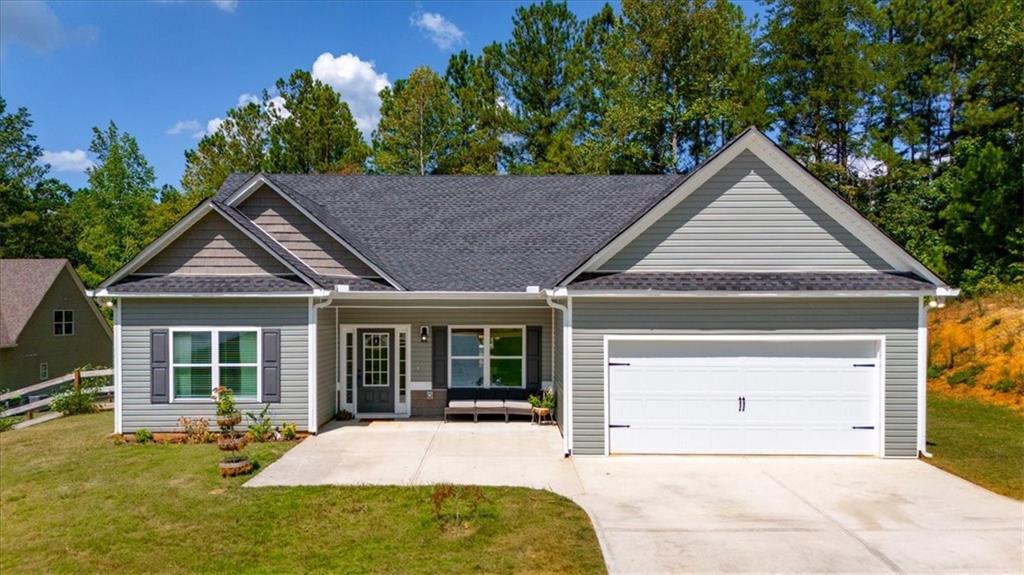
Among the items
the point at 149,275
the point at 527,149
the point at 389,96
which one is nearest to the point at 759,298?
the point at 149,275

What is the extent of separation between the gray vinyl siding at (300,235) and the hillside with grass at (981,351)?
642 inches

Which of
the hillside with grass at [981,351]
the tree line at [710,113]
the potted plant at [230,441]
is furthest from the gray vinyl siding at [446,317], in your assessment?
the tree line at [710,113]

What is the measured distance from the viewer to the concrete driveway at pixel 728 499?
621cm

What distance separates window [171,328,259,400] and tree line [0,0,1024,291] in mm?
19052

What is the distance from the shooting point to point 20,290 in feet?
70.6

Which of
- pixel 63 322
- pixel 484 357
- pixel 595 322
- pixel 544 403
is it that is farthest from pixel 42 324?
pixel 595 322

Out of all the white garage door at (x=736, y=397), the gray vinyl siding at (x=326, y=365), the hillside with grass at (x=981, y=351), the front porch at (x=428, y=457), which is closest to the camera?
the front porch at (x=428, y=457)

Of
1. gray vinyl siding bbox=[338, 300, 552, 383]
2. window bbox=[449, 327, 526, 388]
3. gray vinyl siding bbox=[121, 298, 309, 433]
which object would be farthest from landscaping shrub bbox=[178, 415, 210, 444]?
window bbox=[449, 327, 526, 388]

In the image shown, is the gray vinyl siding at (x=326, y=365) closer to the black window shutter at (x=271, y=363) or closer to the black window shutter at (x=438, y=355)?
the black window shutter at (x=271, y=363)

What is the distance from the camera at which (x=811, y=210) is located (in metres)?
10.3

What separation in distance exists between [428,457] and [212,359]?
5.03 m

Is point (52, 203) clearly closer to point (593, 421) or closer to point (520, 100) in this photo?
point (520, 100)

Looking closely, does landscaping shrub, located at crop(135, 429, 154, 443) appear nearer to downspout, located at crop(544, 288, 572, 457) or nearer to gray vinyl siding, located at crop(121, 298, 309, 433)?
gray vinyl siding, located at crop(121, 298, 309, 433)

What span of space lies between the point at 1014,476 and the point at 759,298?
15.5ft
